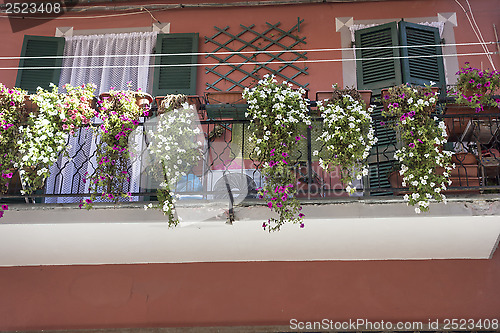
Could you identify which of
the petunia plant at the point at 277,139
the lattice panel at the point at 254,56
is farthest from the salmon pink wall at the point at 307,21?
the petunia plant at the point at 277,139

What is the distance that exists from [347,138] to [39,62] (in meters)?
4.51

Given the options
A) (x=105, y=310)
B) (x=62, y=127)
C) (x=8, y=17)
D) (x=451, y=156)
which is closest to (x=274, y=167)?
(x=451, y=156)

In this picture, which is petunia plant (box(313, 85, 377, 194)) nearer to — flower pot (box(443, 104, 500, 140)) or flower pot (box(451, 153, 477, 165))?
flower pot (box(451, 153, 477, 165))

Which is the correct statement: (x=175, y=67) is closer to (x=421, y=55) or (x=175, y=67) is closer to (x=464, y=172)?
(x=421, y=55)

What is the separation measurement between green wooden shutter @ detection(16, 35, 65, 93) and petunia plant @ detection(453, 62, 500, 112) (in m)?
4.88

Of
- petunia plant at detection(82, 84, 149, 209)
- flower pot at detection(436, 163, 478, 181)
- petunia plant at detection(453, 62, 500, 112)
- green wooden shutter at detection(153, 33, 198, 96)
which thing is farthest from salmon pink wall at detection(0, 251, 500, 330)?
green wooden shutter at detection(153, 33, 198, 96)

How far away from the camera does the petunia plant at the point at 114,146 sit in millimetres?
4961

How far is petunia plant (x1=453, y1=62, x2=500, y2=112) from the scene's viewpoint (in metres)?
5.19

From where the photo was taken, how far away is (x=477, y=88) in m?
5.22

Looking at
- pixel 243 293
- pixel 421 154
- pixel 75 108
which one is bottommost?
pixel 243 293

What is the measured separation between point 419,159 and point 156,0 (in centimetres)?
456

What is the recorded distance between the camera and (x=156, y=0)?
7656mm

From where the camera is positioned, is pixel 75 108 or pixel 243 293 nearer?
pixel 75 108

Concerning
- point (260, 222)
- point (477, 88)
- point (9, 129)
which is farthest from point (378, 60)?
point (9, 129)
